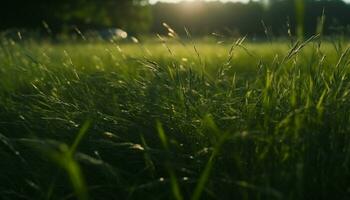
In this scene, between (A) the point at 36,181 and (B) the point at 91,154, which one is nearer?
(A) the point at 36,181

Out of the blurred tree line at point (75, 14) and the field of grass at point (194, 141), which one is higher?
the blurred tree line at point (75, 14)

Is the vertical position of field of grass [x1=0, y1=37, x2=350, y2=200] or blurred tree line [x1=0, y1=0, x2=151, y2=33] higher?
blurred tree line [x1=0, y1=0, x2=151, y2=33]

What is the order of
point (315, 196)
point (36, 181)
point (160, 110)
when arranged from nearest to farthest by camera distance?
point (315, 196) → point (36, 181) → point (160, 110)

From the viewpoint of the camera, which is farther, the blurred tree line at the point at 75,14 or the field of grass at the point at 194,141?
the blurred tree line at the point at 75,14

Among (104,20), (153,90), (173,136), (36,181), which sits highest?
(104,20)

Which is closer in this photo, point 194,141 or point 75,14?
point 194,141

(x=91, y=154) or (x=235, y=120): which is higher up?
(x=235, y=120)

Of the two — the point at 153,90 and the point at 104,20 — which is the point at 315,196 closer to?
the point at 153,90

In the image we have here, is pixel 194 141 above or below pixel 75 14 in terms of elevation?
below

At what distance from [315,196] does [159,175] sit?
464 millimetres

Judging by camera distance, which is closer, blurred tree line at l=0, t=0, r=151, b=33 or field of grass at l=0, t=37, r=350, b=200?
field of grass at l=0, t=37, r=350, b=200

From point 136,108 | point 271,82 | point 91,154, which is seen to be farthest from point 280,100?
point 91,154

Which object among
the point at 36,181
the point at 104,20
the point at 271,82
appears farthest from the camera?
the point at 104,20

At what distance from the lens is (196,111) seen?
173 centimetres
